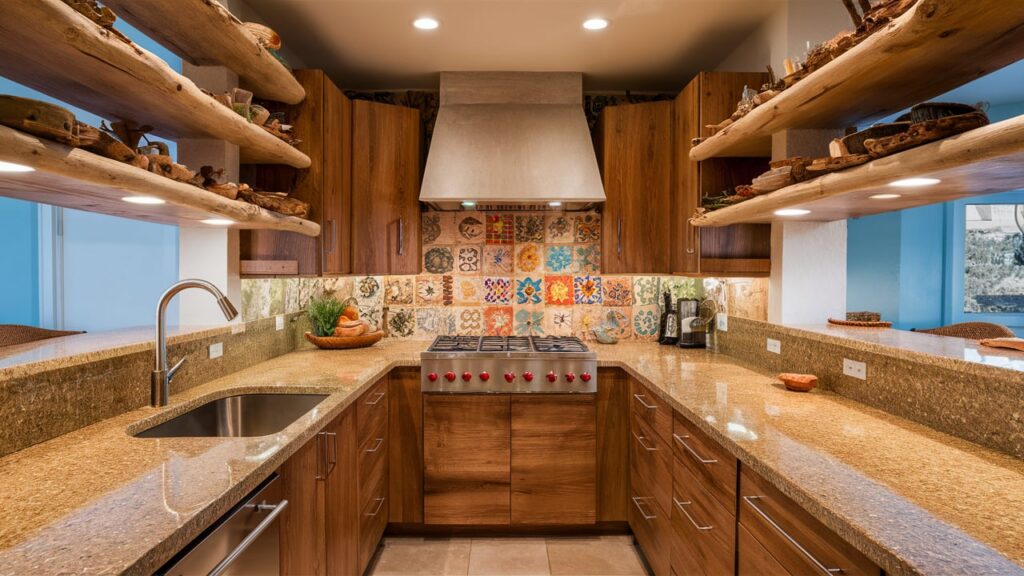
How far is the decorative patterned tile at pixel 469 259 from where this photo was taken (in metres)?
3.62

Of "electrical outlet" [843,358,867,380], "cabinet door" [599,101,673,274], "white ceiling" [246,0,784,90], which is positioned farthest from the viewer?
"cabinet door" [599,101,673,274]

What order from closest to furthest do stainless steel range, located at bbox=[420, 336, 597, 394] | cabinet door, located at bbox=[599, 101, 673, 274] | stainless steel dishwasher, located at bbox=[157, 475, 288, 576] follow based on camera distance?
stainless steel dishwasher, located at bbox=[157, 475, 288, 576], stainless steel range, located at bbox=[420, 336, 597, 394], cabinet door, located at bbox=[599, 101, 673, 274]

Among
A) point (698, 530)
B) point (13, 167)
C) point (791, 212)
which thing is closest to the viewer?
point (13, 167)

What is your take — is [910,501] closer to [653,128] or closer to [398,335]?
[653,128]

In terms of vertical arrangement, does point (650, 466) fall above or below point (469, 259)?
below

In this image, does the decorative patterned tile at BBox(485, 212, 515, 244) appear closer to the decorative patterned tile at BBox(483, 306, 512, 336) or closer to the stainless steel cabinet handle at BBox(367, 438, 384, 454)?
the decorative patterned tile at BBox(483, 306, 512, 336)

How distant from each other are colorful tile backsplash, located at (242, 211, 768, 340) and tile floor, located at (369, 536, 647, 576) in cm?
131

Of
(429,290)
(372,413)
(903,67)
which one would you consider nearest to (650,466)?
(372,413)

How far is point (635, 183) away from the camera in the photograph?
10.4 feet

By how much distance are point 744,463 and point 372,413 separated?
168cm

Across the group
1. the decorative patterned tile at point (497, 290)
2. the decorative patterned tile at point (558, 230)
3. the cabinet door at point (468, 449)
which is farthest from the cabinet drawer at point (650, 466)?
the decorative patterned tile at point (558, 230)

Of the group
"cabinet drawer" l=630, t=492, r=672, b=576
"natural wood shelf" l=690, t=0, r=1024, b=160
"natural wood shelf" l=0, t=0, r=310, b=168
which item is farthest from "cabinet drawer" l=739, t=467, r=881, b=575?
"natural wood shelf" l=0, t=0, r=310, b=168

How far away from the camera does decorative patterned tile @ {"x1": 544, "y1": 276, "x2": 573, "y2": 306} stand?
3641 mm

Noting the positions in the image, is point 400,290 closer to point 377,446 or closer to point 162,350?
point 377,446
